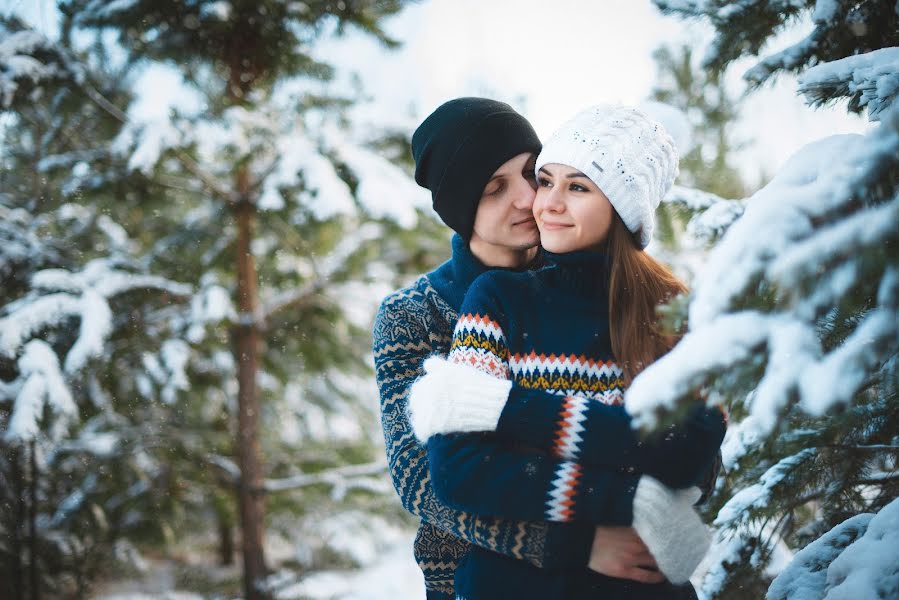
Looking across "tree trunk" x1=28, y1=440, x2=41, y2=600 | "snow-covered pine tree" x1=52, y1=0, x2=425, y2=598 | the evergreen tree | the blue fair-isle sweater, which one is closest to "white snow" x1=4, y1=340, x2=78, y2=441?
the evergreen tree

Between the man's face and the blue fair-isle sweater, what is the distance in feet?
1.61

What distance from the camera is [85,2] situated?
359 cm

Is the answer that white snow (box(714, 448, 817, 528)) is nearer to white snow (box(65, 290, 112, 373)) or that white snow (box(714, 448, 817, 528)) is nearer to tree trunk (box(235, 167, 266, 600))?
white snow (box(65, 290, 112, 373))

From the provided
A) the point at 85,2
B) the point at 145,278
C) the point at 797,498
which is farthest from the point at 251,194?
the point at 797,498

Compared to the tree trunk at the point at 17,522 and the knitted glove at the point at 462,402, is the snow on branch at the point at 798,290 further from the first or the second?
the tree trunk at the point at 17,522

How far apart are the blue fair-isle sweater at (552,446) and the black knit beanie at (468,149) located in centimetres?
61

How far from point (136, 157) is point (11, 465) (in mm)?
2158

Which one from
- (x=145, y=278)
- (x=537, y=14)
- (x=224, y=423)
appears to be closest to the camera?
(x=145, y=278)

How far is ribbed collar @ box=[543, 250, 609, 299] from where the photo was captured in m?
1.52

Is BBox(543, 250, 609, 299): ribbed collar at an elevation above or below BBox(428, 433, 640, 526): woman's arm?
above

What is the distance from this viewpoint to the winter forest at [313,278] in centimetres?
78

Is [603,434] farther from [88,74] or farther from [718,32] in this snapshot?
[88,74]

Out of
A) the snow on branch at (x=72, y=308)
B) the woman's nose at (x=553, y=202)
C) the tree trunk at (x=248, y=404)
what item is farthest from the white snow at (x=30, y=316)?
the woman's nose at (x=553, y=202)

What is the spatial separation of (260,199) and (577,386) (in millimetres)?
3127
